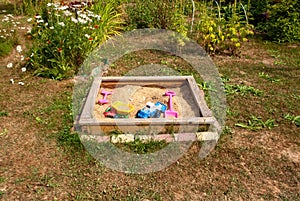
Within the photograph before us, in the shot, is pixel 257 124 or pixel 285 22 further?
pixel 285 22

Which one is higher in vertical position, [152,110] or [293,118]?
[152,110]

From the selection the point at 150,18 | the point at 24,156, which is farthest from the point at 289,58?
the point at 24,156

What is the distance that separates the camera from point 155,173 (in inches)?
121

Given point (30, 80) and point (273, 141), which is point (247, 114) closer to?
point (273, 141)

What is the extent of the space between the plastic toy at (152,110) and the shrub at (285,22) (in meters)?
4.12

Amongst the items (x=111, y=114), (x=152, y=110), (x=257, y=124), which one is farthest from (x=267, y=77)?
(x=111, y=114)

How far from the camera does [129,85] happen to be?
445 centimetres

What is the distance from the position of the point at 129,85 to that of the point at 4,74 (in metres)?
2.06

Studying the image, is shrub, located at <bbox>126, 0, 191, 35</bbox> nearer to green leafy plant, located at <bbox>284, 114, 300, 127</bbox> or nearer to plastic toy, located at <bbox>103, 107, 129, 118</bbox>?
green leafy plant, located at <bbox>284, 114, 300, 127</bbox>

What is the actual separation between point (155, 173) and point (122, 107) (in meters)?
0.98

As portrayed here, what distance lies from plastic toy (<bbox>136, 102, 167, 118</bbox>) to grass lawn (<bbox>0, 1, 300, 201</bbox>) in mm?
577

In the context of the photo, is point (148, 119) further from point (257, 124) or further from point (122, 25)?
point (122, 25)

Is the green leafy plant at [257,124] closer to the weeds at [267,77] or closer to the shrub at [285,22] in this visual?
the weeds at [267,77]

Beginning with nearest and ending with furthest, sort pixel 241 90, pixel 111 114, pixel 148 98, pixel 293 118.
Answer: pixel 111 114 → pixel 293 118 → pixel 148 98 → pixel 241 90
